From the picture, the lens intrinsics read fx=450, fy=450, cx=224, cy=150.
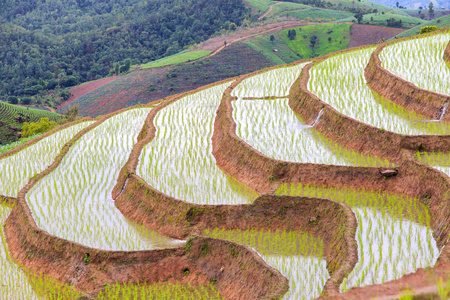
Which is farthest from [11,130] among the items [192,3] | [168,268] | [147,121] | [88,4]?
[88,4]

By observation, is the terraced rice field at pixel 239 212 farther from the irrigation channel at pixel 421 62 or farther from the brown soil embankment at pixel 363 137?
the irrigation channel at pixel 421 62

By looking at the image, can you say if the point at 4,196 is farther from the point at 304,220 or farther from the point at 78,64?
the point at 78,64

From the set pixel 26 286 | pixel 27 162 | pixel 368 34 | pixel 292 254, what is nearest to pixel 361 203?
pixel 292 254

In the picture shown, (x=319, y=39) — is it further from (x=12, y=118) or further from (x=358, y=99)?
(x=358, y=99)

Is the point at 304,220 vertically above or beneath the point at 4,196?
above

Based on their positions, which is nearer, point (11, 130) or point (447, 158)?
point (447, 158)

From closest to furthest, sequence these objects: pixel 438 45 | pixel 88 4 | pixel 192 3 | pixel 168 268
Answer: pixel 168 268 < pixel 438 45 < pixel 192 3 < pixel 88 4
